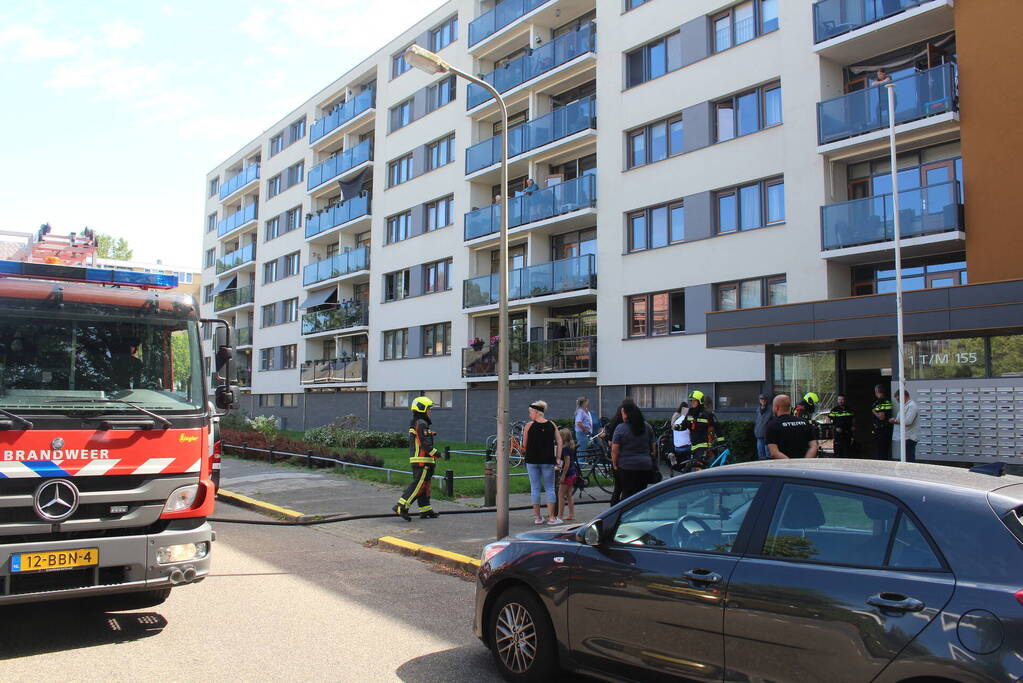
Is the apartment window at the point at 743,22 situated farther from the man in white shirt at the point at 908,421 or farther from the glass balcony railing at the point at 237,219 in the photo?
the glass balcony railing at the point at 237,219

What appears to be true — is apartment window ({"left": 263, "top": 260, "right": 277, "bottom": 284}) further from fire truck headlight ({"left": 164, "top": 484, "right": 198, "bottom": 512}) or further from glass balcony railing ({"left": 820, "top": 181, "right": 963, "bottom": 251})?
fire truck headlight ({"left": 164, "top": 484, "right": 198, "bottom": 512})

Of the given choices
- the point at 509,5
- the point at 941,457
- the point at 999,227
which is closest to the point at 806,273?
the point at 999,227

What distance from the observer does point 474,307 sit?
94.9 ft

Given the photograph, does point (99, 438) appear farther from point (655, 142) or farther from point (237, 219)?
point (237, 219)

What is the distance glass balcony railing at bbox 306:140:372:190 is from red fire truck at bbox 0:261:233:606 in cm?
3291

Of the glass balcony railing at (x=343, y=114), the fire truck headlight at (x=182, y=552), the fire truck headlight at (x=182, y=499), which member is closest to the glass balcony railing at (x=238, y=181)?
the glass balcony railing at (x=343, y=114)

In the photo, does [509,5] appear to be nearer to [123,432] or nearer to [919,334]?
[919,334]

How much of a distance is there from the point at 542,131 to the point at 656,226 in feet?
A: 19.8

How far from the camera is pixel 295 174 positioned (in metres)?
46.3

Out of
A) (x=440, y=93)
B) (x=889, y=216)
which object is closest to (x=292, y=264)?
(x=440, y=93)

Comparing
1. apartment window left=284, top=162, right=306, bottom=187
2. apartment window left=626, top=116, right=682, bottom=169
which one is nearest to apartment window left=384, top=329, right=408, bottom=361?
apartment window left=626, top=116, right=682, bottom=169

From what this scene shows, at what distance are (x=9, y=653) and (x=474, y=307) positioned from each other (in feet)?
78.7

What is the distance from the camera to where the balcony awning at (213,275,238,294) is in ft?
177

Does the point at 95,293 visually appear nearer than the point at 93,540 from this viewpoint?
No
